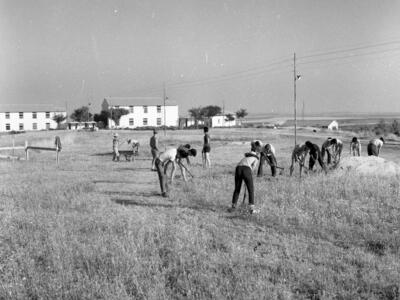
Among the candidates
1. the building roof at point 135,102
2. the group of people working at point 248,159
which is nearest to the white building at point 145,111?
the building roof at point 135,102

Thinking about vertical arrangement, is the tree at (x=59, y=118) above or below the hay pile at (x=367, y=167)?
above

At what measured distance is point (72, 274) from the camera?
231 inches

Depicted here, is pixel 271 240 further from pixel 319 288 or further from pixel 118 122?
pixel 118 122

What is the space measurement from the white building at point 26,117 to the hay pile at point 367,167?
77544mm

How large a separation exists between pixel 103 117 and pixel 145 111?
8451 mm

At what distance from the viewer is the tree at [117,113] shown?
75.1 meters

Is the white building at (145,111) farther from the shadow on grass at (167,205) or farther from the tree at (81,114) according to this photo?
the shadow on grass at (167,205)

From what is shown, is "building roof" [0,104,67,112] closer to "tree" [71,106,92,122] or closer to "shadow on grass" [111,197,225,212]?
"tree" [71,106,92,122]

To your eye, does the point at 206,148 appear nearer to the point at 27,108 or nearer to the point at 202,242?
the point at 202,242

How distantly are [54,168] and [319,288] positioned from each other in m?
15.1

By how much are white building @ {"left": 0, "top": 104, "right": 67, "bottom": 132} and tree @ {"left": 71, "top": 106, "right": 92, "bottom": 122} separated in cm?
376

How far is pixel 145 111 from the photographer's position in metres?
81.6

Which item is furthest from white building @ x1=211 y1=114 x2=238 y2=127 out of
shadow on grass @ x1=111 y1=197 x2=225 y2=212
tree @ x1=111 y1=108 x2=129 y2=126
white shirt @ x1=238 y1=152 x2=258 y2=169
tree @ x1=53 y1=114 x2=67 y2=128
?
white shirt @ x1=238 y1=152 x2=258 y2=169

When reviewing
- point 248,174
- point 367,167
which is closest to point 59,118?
point 367,167
